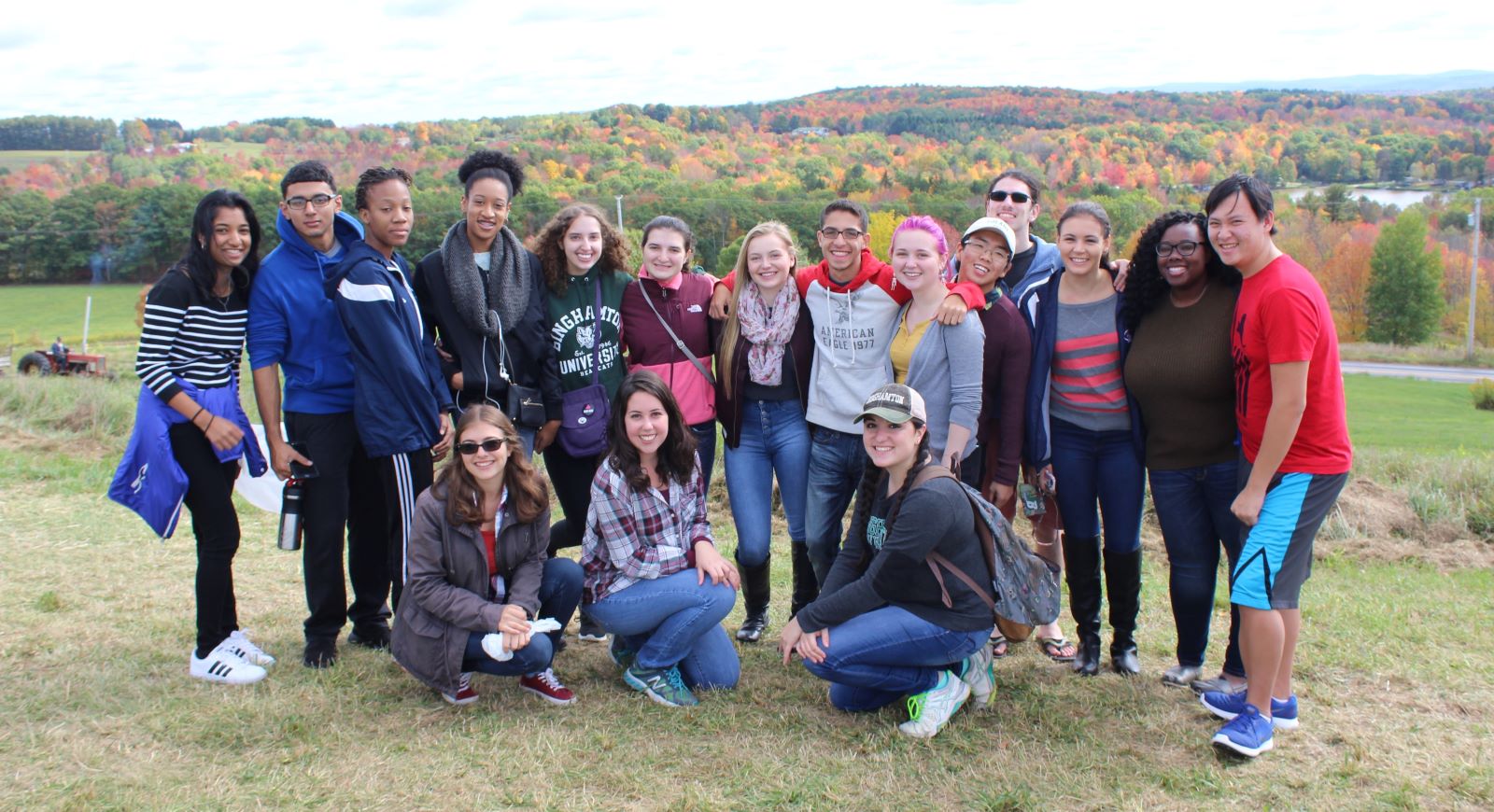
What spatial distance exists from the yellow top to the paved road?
4229cm

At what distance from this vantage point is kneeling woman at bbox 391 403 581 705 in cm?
379

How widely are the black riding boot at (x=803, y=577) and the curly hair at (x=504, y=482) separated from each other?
1317 millimetres

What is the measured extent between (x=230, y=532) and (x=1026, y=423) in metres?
3.42

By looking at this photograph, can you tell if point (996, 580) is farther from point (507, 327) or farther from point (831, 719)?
point (507, 327)

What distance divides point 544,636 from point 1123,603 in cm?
249

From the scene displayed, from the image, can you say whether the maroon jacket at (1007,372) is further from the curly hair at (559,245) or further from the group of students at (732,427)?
the curly hair at (559,245)

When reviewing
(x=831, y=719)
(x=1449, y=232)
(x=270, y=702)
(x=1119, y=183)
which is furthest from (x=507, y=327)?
(x=1449, y=232)

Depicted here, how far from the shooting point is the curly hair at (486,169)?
428 cm

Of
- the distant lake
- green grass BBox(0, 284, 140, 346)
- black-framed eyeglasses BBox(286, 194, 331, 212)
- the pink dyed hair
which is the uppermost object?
the distant lake

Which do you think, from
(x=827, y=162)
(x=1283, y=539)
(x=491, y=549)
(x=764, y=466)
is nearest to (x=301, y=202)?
(x=491, y=549)

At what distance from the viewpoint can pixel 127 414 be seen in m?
12.7

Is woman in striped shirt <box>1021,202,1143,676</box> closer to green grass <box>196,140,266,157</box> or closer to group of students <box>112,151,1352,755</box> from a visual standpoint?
group of students <box>112,151,1352,755</box>

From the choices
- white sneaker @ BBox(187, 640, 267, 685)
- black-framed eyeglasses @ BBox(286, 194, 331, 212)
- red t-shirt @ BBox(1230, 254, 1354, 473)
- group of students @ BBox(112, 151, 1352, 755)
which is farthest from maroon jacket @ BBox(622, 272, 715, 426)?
red t-shirt @ BBox(1230, 254, 1354, 473)

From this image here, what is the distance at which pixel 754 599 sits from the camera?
15.8 ft
